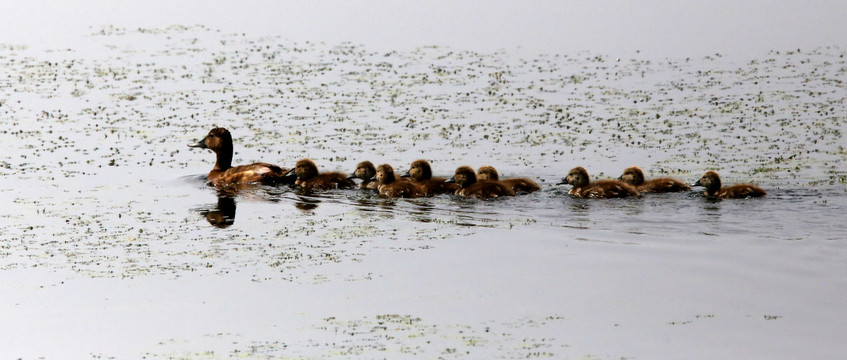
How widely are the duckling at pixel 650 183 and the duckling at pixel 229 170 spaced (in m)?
3.79

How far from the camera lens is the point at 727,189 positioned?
12.4 meters

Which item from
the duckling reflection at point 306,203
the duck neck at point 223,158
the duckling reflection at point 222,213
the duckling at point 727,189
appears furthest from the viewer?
the duck neck at point 223,158

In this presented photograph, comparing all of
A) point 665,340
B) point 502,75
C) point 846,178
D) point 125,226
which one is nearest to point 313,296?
point 665,340

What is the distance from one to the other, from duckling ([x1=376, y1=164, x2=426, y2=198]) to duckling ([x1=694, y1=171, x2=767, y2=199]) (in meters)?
2.98

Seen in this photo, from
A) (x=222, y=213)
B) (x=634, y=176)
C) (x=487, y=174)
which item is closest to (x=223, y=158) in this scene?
(x=222, y=213)

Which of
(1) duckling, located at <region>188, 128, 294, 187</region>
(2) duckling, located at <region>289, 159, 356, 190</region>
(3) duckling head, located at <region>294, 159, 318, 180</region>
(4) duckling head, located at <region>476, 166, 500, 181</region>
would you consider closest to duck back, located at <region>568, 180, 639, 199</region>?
(4) duckling head, located at <region>476, 166, 500, 181</region>

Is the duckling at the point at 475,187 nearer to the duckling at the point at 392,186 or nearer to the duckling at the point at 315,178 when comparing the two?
the duckling at the point at 392,186

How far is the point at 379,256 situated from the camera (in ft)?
32.6

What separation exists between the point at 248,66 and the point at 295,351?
13128 millimetres

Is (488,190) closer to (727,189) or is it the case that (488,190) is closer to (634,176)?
(634,176)

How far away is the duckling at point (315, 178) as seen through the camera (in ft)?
44.4

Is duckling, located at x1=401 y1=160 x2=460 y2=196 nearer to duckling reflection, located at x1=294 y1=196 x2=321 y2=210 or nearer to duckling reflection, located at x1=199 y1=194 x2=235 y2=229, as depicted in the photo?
duckling reflection, located at x1=294 y1=196 x2=321 y2=210

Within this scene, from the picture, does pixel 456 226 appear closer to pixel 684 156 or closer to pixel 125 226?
pixel 125 226

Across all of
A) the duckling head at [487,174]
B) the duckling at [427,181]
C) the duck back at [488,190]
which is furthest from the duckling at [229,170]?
the duck back at [488,190]
